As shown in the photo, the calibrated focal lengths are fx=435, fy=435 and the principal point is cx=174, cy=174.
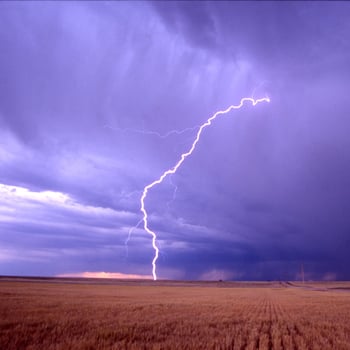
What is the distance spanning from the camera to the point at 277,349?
1083 cm

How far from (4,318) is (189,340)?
7.60 m

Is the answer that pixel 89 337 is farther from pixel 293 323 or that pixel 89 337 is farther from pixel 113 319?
pixel 293 323

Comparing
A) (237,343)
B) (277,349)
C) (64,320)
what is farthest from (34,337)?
(277,349)

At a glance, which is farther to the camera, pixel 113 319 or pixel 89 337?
pixel 113 319

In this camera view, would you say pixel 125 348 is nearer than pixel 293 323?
Yes

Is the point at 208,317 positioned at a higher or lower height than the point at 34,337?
→ higher

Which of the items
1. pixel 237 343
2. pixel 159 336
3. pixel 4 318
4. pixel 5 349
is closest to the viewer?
pixel 5 349

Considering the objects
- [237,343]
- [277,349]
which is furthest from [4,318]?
[277,349]

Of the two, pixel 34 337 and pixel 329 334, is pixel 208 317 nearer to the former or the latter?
pixel 329 334

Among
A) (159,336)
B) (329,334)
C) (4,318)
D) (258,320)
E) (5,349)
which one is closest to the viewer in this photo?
(5,349)

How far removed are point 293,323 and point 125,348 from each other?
30.7ft

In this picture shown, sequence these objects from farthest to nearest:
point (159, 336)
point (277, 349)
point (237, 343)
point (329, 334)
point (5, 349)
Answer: point (329, 334) → point (159, 336) → point (237, 343) → point (277, 349) → point (5, 349)

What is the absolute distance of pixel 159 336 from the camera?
12.7 metres

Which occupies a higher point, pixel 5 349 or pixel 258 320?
pixel 258 320
